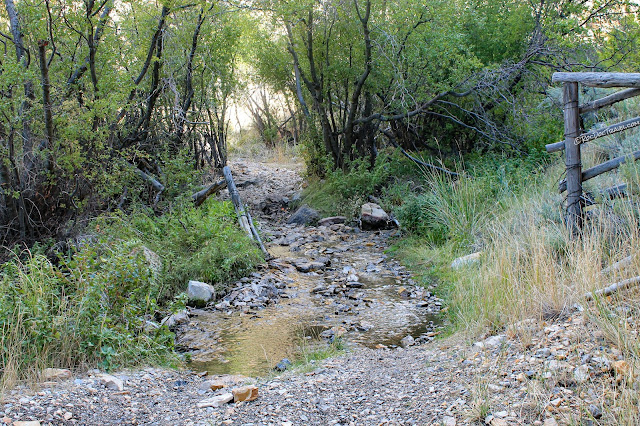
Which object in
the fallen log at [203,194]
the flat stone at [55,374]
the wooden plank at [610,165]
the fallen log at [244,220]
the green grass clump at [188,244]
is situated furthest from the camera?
the fallen log at [203,194]

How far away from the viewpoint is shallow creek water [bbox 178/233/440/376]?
176 inches

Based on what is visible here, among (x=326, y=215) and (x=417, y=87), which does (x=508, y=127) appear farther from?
(x=326, y=215)

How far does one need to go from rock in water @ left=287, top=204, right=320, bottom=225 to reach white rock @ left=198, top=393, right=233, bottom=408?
7.59 metres

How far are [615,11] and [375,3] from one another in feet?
14.6

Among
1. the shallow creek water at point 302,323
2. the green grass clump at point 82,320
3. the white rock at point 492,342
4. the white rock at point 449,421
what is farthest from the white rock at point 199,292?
the white rock at point 449,421

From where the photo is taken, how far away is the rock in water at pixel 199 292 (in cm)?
588

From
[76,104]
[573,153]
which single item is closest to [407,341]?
[573,153]

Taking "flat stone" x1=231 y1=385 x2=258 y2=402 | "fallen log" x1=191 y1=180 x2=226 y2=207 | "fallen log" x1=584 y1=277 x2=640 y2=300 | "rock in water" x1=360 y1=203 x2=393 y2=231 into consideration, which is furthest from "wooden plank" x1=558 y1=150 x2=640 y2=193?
"fallen log" x1=191 y1=180 x2=226 y2=207

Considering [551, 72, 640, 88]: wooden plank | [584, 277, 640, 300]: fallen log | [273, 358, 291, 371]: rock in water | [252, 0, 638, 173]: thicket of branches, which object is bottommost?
[273, 358, 291, 371]: rock in water

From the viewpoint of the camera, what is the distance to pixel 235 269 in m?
6.78

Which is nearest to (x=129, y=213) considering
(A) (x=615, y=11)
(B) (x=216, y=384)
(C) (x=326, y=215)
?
(C) (x=326, y=215)

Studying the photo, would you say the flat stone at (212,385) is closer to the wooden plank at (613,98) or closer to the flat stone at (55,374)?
the flat stone at (55,374)

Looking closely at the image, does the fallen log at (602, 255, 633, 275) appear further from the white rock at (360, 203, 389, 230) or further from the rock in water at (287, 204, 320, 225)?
the rock in water at (287, 204, 320, 225)

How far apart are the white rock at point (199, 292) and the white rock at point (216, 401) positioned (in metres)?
2.69
